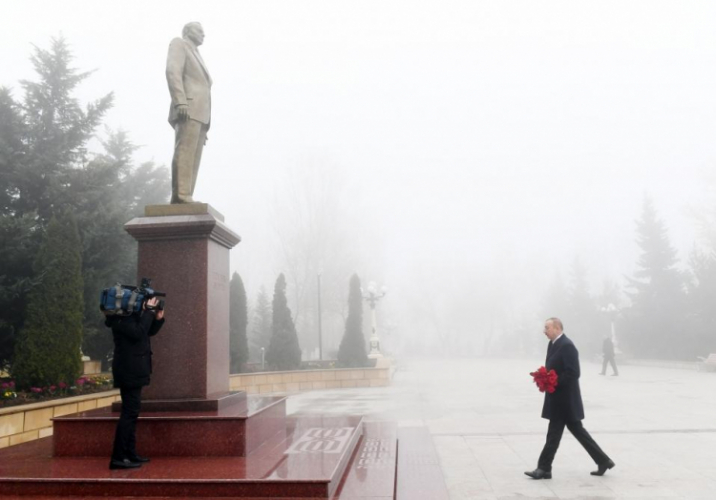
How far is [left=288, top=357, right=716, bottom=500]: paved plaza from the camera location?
17.7 feet

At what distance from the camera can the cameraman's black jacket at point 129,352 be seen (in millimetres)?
4863

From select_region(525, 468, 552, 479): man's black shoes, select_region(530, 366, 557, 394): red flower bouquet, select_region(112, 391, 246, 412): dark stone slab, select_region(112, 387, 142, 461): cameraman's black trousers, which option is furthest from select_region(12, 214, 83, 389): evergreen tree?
select_region(530, 366, 557, 394): red flower bouquet

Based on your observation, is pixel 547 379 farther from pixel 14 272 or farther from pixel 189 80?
pixel 14 272

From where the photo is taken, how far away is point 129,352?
4.91 metres

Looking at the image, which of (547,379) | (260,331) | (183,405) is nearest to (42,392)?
(183,405)

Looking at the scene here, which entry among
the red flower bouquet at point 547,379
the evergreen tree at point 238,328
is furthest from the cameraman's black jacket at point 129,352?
the evergreen tree at point 238,328

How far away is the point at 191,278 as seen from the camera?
6.27 metres

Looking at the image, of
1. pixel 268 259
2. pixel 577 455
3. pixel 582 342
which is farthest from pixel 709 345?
pixel 268 259

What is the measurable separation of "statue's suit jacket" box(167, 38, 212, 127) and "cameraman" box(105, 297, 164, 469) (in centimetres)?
297

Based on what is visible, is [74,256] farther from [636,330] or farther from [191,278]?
[636,330]

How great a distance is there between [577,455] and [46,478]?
595cm

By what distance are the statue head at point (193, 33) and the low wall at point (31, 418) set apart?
5.83 m

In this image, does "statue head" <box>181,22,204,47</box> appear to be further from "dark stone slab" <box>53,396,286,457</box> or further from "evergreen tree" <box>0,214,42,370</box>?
"evergreen tree" <box>0,214,42,370</box>

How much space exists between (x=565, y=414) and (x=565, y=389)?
253 mm
